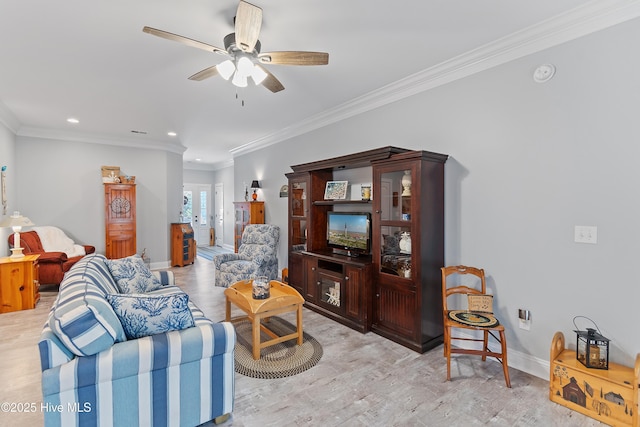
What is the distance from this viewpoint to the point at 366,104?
3912 millimetres

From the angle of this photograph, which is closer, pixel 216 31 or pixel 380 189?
pixel 216 31

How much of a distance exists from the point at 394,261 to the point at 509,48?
211cm

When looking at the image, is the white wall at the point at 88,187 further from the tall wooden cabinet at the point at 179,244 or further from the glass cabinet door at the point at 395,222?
the glass cabinet door at the point at 395,222

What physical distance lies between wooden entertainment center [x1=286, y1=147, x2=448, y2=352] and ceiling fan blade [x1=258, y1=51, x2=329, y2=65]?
113 cm

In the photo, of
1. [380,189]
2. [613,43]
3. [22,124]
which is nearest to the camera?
[613,43]

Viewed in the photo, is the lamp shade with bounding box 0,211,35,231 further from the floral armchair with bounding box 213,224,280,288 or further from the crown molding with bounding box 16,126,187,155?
the floral armchair with bounding box 213,224,280,288

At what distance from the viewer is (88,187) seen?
19.5 ft

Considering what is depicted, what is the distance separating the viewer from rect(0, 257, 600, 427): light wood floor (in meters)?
1.98

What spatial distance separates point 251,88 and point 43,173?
460cm

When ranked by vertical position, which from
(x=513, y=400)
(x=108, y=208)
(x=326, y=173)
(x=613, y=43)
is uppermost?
(x=613, y=43)

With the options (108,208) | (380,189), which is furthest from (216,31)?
(108,208)

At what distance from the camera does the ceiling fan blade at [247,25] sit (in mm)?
1823

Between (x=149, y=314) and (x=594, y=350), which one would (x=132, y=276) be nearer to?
(x=149, y=314)

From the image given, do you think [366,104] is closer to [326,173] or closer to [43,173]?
[326,173]
